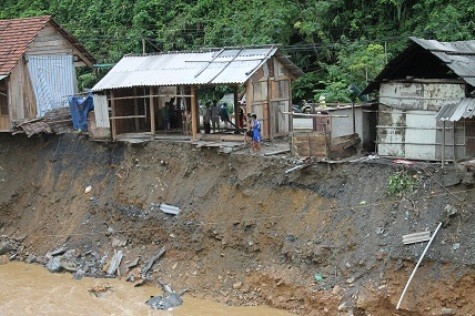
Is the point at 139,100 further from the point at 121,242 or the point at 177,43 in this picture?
the point at 177,43

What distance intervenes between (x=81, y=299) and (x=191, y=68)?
782 centimetres

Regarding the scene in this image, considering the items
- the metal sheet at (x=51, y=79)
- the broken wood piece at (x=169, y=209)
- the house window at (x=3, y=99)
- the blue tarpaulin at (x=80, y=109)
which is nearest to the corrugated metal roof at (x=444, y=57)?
the broken wood piece at (x=169, y=209)

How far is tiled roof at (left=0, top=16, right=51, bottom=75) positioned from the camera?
23.6 meters

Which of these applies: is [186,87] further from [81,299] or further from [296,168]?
[81,299]

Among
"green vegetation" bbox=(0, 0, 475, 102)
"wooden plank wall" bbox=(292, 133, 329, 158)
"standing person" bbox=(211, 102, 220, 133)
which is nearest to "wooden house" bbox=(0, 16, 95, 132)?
"green vegetation" bbox=(0, 0, 475, 102)

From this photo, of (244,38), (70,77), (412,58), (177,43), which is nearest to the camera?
(412,58)

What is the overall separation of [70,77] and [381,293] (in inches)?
603

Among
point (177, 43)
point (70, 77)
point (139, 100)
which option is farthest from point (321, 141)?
point (177, 43)

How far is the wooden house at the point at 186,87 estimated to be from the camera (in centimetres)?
2080

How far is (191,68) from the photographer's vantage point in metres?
21.6

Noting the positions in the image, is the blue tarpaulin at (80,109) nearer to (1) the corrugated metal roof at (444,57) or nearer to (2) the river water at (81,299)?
(2) the river water at (81,299)

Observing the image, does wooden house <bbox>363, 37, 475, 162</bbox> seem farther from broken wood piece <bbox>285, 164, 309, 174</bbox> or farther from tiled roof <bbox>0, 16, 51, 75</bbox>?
tiled roof <bbox>0, 16, 51, 75</bbox>

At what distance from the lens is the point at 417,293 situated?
15031 mm

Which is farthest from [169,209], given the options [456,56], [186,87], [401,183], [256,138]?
[456,56]
